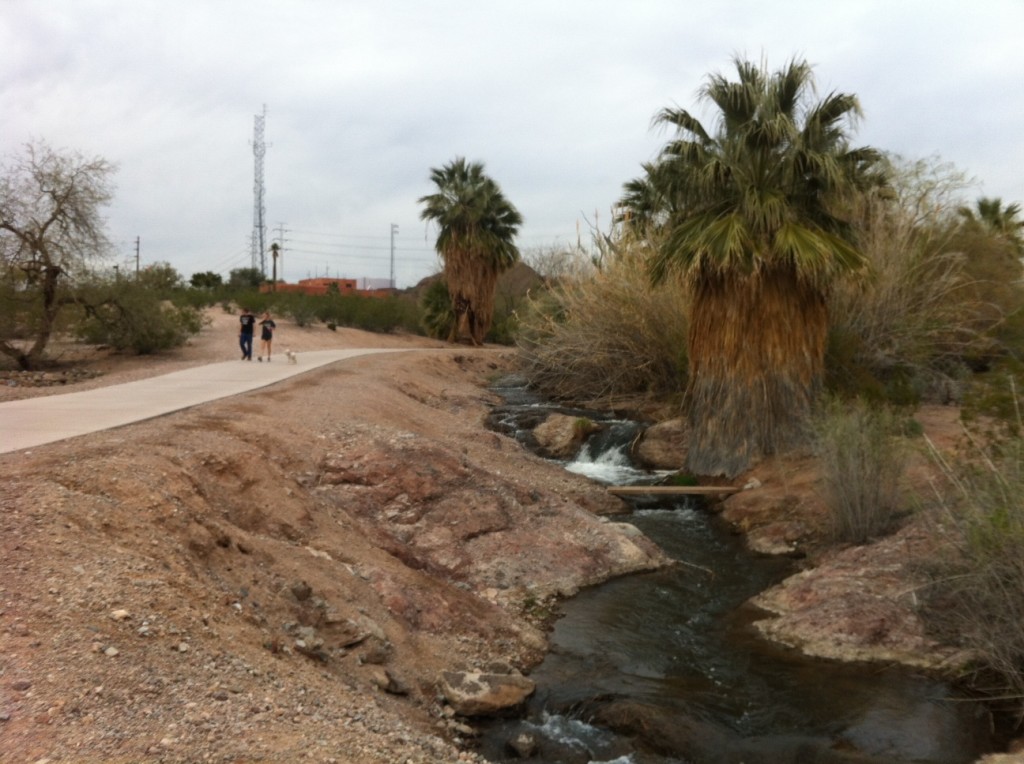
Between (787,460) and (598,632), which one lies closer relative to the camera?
(598,632)

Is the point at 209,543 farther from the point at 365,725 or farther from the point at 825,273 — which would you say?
the point at 825,273

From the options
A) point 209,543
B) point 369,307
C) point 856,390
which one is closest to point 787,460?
point 856,390

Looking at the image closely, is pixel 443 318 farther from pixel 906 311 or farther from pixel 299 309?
pixel 906 311

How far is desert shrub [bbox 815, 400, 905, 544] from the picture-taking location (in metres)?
11.2

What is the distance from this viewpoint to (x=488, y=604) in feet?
30.4

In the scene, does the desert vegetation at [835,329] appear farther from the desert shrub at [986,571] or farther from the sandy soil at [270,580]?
the sandy soil at [270,580]

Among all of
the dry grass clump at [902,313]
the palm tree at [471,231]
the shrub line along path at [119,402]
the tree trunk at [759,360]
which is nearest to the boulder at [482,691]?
the shrub line along path at [119,402]

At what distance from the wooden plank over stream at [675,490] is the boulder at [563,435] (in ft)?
12.2

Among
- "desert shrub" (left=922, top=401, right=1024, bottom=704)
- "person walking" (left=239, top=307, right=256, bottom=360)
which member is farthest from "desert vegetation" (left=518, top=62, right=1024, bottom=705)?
"person walking" (left=239, top=307, right=256, bottom=360)

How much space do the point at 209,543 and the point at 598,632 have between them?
4.00 meters

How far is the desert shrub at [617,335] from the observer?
74.0 feet

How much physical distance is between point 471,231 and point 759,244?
94.2 ft

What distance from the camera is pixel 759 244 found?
1430 cm

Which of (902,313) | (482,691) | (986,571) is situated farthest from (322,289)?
(986,571)
